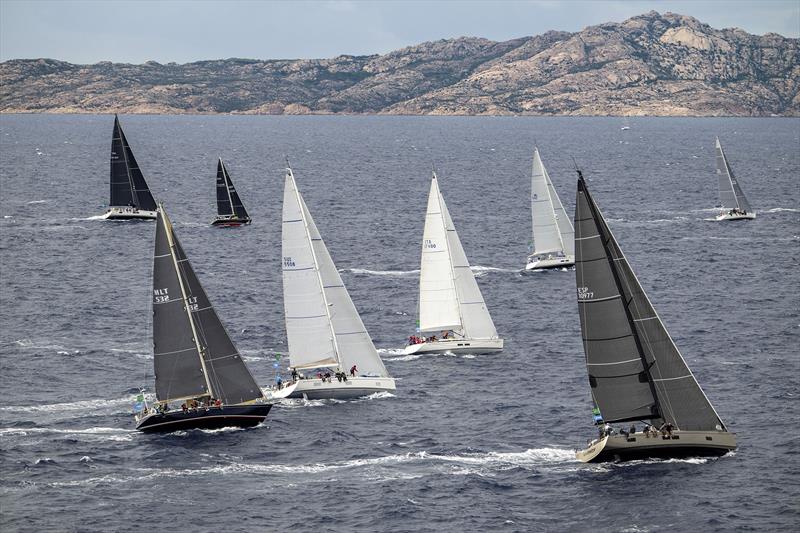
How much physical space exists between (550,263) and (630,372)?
57.3 meters

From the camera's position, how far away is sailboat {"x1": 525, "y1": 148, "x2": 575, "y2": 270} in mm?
117250

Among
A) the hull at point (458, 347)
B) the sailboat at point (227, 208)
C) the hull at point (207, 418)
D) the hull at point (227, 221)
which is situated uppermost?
the sailboat at point (227, 208)

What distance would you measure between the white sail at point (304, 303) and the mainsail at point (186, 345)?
24.1 ft

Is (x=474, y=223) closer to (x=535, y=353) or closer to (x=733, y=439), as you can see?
(x=535, y=353)

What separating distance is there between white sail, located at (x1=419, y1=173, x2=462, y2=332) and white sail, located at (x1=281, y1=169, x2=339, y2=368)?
1277 centimetres

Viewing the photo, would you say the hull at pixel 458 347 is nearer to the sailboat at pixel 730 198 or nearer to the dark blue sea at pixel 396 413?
the dark blue sea at pixel 396 413

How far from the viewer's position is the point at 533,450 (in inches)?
2421

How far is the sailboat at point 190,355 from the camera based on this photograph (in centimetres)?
6538

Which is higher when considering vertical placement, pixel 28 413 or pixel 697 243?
pixel 697 243

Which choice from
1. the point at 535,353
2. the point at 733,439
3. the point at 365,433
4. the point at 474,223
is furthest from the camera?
the point at 474,223

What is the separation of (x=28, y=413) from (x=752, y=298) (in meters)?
60.9

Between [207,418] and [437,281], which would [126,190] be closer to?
[437,281]

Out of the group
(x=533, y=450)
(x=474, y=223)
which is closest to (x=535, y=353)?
(x=533, y=450)

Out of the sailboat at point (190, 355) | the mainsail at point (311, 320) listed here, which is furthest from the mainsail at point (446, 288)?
the sailboat at point (190, 355)
